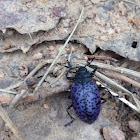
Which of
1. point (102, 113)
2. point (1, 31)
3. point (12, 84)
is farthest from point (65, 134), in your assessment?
point (1, 31)

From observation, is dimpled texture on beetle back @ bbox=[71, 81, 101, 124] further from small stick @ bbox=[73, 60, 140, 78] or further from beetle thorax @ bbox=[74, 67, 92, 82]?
small stick @ bbox=[73, 60, 140, 78]

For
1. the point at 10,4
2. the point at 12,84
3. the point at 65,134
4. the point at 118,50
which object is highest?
the point at 10,4

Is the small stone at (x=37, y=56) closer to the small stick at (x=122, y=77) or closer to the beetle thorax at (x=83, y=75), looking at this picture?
the beetle thorax at (x=83, y=75)

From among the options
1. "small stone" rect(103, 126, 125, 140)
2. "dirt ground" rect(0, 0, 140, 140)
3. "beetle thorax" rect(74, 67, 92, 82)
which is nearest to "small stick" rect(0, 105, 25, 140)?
"dirt ground" rect(0, 0, 140, 140)

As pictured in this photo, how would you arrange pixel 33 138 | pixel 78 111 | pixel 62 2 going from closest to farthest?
pixel 33 138 → pixel 78 111 → pixel 62 2

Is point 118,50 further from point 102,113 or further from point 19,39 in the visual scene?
point 19,39

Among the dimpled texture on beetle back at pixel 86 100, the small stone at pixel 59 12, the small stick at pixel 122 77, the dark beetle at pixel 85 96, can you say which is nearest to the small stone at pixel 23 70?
the dark beetle at pixel 85 96

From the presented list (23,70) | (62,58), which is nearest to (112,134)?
(62,58)
